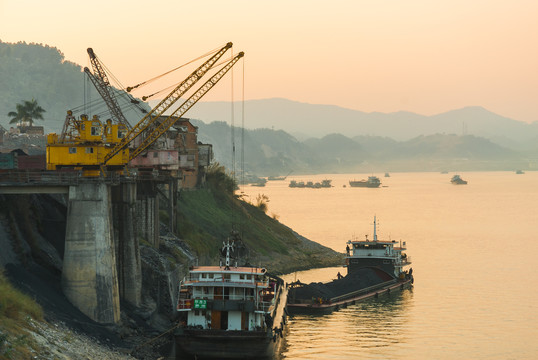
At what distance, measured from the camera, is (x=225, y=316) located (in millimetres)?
48844

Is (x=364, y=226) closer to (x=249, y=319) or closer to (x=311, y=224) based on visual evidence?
(x=311, y=224)

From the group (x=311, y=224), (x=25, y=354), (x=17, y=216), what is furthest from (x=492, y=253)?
(x=25, y=354)

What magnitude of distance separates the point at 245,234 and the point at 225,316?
47.4m

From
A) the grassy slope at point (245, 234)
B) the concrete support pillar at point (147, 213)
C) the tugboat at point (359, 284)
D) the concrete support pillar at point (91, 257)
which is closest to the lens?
the concrete support pillar at point (91, 257)

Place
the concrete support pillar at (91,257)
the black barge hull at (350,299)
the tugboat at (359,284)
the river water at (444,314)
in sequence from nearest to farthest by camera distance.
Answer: the concrete support pillar at (91,257) → the river water at (444,314) → the black barge hull at (350,299) → the tugboat at (359,284)

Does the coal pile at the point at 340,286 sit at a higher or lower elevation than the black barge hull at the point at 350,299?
higher

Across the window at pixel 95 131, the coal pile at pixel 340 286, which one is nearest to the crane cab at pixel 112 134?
the window at pixel 95 131

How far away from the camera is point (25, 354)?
34.3 m

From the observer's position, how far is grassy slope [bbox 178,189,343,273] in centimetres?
8144

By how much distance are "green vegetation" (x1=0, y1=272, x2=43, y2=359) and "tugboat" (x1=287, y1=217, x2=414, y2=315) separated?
103 feet

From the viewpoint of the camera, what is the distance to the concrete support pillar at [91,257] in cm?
4619

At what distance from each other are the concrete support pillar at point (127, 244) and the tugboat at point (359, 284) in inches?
766

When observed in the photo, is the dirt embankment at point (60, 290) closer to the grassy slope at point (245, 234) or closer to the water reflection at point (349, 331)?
the water reflection at point (349, 331)

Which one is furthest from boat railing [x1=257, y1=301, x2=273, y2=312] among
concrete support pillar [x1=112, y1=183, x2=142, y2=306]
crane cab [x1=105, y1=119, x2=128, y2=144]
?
crane cab [x1=105, y1=119, x2=128, y2=144]
